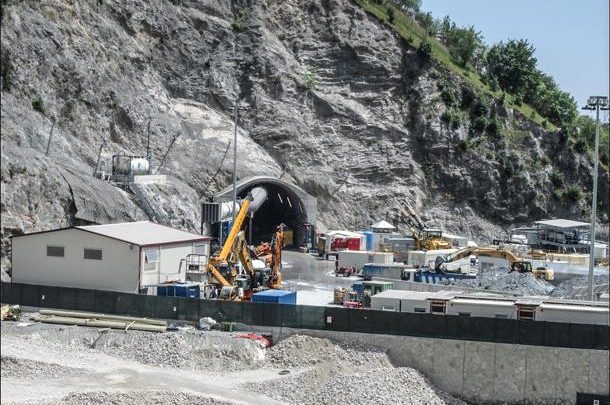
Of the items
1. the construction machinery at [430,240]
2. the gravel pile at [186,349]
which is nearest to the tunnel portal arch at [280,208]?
the construction machinery at [430,240]

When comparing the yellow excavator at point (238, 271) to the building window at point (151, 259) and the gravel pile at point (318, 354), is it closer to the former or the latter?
the building window at point (151, 259)

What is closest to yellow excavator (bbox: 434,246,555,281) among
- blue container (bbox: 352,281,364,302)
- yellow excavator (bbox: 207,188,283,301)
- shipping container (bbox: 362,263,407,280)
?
shipping container (bbox: 362,263,407,280)

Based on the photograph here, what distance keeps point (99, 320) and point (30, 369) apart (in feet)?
24.8

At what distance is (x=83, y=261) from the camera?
4059 cm

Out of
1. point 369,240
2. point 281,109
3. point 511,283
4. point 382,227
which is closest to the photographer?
point 511,283

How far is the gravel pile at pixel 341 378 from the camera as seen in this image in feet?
104

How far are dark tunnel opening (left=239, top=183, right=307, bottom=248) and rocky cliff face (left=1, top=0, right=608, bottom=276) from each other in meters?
1.77

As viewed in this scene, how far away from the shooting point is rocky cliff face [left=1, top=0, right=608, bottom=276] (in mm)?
61250

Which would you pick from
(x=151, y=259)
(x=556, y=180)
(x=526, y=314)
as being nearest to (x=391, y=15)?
(x=556, y=180)

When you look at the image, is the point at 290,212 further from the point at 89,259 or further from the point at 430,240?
the point at 89,259

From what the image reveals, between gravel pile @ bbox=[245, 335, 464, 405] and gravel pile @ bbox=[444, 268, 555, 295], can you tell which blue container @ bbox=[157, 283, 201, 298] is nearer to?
gravel pile @ bbox=[245, 335, 464, 405]

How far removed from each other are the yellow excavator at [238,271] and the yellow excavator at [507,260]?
1005 cm

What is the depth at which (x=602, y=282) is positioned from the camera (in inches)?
2094

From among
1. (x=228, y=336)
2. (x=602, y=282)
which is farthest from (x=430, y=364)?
(x=602, y=282)
